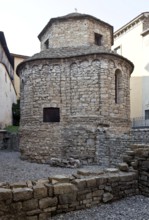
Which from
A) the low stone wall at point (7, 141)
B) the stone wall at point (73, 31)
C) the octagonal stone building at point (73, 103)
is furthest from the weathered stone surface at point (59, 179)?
the low stone wall at point (7, 141)

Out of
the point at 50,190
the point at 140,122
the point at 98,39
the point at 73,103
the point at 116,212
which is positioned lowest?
the point at 116,212

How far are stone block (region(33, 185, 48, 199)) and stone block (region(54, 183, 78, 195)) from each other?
0.25 meters

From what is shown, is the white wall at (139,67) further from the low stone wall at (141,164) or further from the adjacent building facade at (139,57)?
the low stone wall at (141,164)

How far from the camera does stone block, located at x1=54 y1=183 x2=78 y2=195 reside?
5020 mm

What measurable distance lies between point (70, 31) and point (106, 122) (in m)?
7.18

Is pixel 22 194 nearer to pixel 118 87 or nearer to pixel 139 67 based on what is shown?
pixel 118 87

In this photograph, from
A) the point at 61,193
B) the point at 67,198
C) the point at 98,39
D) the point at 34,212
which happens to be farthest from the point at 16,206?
the point at 98,39

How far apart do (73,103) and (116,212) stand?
8.87m

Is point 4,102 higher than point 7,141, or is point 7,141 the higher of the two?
point 4,102

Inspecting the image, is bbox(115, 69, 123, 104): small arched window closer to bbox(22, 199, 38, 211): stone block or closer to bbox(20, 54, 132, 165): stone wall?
bbox(20, 54, 132, 165): stone wall

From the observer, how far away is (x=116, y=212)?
5.23 m

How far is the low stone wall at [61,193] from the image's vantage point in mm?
4494

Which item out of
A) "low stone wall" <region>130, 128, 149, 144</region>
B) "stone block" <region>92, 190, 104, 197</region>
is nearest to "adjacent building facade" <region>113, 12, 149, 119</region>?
"low stone wall" <region>130, 128, 149, 144</region>

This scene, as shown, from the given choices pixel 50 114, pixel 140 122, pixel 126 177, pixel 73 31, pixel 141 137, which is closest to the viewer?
pixel 126 177
